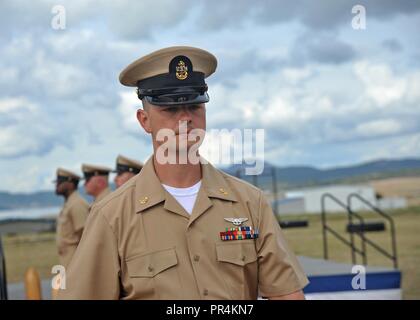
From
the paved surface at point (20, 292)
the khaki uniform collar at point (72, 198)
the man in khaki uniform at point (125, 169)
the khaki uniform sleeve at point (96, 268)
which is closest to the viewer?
the khaki uniform sleeve at point (96, 268)

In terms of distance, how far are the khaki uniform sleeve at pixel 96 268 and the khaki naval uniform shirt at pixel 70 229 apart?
22.2 ft

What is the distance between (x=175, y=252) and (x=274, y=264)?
372mm

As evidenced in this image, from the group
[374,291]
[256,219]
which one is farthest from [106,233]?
[374,291]

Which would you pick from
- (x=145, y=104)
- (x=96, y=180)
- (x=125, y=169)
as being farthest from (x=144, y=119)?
(x=96, y=180)

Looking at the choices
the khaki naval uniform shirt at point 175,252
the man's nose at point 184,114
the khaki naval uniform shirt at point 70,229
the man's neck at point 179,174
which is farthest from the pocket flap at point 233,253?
the khaki naval uniform shirt at point 70,229

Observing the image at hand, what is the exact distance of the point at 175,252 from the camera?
2.63 m

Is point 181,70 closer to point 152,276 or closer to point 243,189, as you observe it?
point 243,189

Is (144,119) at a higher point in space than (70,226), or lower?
higher

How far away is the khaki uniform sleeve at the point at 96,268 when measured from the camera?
257 cm

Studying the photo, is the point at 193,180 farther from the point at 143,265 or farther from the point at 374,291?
the point at 374,291

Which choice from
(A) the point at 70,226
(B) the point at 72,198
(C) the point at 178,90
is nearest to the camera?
(C) the point at 178,90

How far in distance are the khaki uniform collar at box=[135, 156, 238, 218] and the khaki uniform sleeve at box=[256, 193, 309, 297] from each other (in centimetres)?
18

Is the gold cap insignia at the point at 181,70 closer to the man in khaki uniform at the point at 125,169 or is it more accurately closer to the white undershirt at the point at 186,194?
the white undershirt at the point at 186,194
